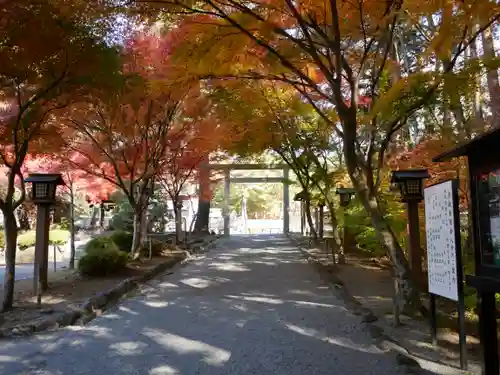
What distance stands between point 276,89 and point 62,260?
10606 millimetres

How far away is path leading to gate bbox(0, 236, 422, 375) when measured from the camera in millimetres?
4672

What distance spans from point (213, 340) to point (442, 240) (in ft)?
9.04

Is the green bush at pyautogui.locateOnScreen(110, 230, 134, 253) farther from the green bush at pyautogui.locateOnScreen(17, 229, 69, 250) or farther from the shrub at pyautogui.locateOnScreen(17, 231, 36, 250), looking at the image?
the shrub at pyautogui.locateOnScreen(17, 231, 36, 250)

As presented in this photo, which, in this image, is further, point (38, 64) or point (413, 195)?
point (413, 195)

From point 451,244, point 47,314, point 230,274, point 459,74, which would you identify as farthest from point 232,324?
point 230,274

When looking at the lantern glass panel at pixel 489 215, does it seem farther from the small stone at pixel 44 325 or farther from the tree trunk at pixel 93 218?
the tree trunk at pixel 93 218

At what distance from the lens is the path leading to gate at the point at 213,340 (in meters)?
4.67

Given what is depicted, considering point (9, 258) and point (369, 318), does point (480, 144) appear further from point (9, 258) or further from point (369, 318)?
point (9, 258)

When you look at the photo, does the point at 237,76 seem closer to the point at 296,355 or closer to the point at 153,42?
the point at 153,42

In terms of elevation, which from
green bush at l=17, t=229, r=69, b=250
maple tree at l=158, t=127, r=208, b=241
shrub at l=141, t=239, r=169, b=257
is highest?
maple tree at l=158, t=127, r=208, b=241

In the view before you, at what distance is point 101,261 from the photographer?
11.0 metres

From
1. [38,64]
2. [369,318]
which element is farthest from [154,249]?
[369,318]

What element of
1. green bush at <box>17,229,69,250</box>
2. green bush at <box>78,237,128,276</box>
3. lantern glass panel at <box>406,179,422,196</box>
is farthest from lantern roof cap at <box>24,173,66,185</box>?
green bush at <box>17,229,69,250</box>

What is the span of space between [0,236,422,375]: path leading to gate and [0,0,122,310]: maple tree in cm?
221
